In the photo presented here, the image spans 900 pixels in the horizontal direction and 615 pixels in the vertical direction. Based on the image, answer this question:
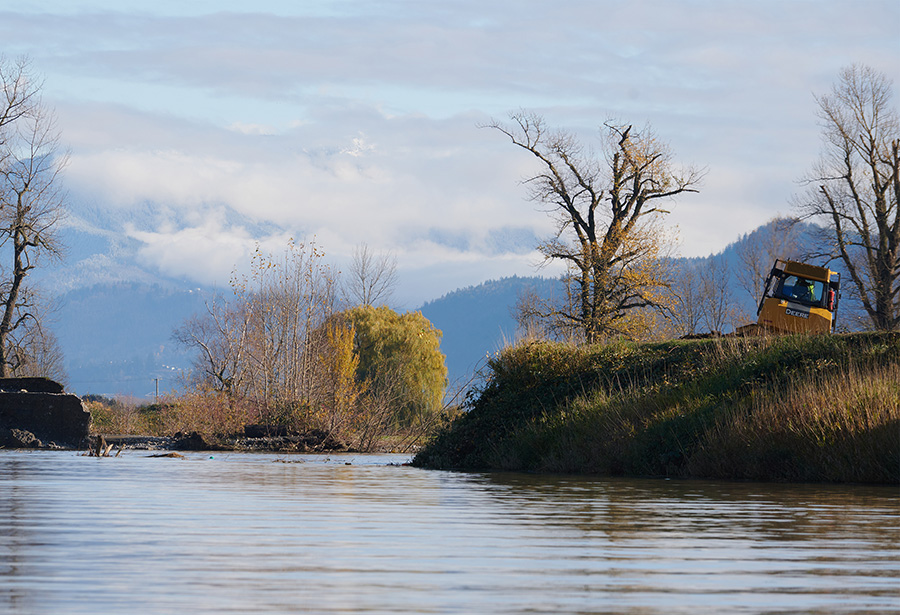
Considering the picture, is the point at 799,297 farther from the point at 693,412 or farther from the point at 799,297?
the point at 693,412

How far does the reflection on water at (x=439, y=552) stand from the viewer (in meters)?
5.43

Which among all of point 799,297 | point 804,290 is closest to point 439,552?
point 799,297

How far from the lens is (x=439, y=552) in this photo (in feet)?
24.6

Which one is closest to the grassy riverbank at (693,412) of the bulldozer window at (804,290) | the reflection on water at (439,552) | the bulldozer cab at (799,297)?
the reflection on water at (439,552)

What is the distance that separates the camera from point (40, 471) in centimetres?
1938

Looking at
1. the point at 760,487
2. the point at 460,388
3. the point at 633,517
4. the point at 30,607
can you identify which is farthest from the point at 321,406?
the point at 30,607

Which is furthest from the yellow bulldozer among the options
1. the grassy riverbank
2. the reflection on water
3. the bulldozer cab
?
the reflection on water

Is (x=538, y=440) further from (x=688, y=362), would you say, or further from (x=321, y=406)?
(x=321, y=406)

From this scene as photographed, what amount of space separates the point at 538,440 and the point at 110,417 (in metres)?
30.3

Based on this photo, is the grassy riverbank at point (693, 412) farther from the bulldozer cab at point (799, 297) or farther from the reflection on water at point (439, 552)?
the bulldozer cab at point (799, 297)

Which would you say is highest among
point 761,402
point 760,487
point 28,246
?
point 28,246

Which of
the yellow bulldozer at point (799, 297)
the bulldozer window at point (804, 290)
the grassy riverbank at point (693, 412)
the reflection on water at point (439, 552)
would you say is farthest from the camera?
the bulldozer window at point (804, 290)

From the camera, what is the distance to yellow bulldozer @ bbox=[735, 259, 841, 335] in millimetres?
37781

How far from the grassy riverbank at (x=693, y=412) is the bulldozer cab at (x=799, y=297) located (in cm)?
1216
